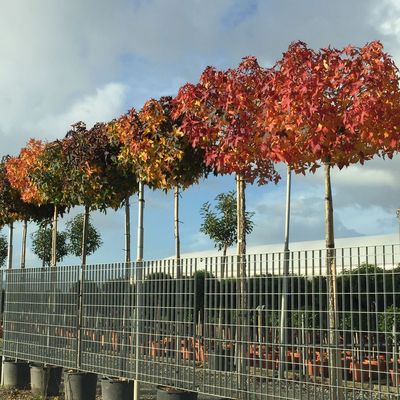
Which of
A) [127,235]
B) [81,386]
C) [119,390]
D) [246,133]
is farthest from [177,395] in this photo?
[127,235]

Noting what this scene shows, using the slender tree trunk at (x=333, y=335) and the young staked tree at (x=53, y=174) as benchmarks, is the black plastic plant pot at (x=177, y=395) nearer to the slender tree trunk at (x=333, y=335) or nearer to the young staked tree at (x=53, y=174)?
the slender tree trunk at (x=333, y=335)

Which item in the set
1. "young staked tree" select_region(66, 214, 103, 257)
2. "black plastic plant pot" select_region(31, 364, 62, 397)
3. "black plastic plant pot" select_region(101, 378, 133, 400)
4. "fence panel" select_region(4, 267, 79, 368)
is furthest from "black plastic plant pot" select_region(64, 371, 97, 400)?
"young staked tree" select_region(66, 214, 103, 257)

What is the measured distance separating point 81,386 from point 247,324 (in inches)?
157

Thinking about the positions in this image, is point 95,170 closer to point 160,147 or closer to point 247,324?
point 160,147

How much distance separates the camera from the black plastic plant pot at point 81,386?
34.4 ft

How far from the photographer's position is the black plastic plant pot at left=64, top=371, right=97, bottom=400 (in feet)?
34.4

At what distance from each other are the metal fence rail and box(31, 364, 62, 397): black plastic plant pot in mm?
489

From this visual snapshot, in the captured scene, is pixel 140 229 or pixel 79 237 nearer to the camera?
pixel 140 229

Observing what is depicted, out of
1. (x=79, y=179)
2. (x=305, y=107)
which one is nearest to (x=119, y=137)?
(x=79, y=179)

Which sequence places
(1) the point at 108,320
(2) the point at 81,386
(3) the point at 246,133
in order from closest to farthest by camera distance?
(3) the point at 246,133
(1) the point at 108,320
(2) the point at 81,386

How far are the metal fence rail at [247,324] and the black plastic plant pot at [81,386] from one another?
18 centimetres

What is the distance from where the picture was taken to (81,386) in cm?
1050

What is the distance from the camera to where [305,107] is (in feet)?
23.7

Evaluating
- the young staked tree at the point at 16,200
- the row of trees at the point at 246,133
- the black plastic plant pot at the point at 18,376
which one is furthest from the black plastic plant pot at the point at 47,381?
the young staked tree at the point at 16,200
